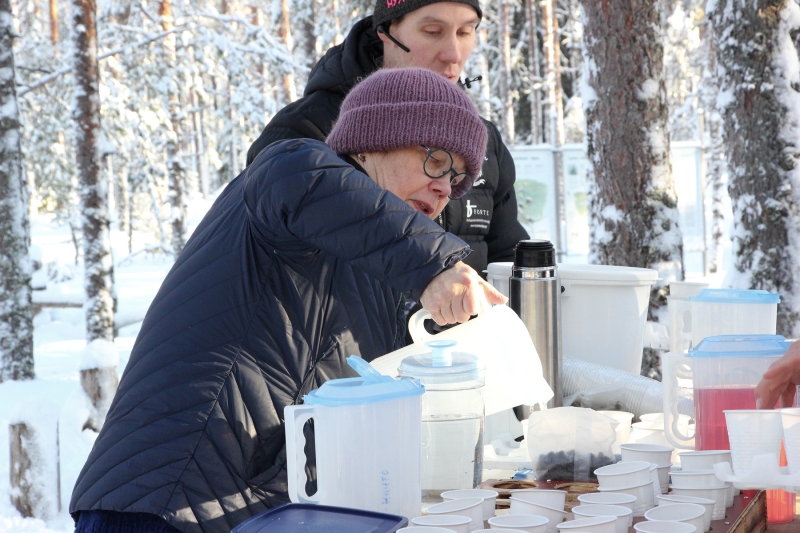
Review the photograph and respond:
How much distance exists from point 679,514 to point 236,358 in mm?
835


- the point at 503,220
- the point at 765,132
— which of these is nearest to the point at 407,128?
the point at 503,220

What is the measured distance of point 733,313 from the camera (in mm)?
2104

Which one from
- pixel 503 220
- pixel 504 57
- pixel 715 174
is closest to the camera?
pixel 503 220

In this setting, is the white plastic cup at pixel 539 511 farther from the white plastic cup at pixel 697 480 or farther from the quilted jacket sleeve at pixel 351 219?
the quilted jacket sleeve at pixel 351 219

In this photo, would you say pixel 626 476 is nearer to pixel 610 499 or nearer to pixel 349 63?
pixel 610 499

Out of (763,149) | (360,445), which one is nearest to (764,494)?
(360,445)

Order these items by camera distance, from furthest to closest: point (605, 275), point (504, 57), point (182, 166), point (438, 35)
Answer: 1. point (504, 57)
2. point (182, 166)
3. point (438, 35)
4. point (605, 275)

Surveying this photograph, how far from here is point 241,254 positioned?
5.28 feet

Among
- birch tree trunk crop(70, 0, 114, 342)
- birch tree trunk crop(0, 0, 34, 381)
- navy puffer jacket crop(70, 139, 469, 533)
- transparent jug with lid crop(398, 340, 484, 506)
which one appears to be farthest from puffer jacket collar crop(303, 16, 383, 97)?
birch tree trunk crop(0, 0, 34, 381)

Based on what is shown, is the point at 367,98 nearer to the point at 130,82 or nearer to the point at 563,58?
the point at 130,82

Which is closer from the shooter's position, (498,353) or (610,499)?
(610,499)

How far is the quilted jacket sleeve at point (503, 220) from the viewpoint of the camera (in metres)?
3.22

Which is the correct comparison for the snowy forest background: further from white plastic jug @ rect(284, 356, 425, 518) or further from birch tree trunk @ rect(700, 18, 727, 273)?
birch tree trunk @ rect(700, 18, 727, 273)

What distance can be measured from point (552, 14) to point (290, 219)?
19.6 metres
